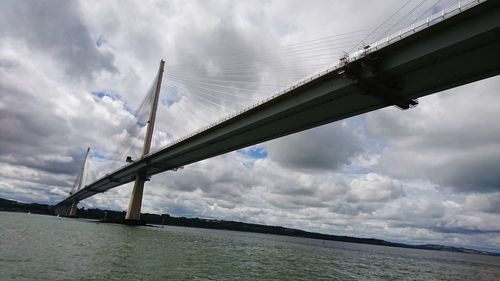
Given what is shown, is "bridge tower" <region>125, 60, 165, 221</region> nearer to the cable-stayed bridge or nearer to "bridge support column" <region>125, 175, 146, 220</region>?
"bridge support column" <region>125, 175, 146, 220</region>

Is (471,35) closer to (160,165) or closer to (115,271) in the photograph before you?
(115,271)

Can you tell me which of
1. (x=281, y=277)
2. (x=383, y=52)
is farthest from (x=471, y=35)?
(x=281, y=277)

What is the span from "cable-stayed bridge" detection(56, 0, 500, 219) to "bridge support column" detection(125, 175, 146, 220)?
35636mm

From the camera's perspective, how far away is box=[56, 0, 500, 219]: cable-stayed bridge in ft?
73.7

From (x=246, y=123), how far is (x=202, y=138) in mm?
13786

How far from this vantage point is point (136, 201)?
78062mm

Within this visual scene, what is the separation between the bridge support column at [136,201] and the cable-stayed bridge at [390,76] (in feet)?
117

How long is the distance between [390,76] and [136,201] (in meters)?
64.5

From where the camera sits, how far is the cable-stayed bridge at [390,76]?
22453 millimetres

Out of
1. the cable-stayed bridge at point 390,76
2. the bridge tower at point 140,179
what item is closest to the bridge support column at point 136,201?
the bridge tower at point 140,179

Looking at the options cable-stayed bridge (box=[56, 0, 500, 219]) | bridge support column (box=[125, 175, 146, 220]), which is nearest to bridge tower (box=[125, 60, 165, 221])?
bridge support column (box=[125, 175, 146, 220])

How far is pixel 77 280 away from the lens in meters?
14.1

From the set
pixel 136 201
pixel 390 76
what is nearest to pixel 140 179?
pixel 136 201

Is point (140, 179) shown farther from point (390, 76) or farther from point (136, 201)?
point (390, 76)
